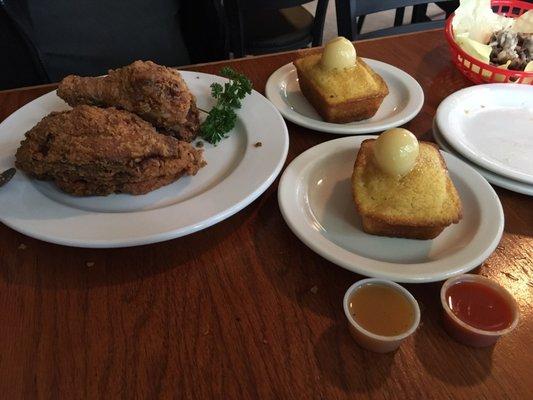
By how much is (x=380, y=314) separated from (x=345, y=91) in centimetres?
78

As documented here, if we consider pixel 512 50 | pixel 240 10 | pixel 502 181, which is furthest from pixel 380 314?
pixel 240 10

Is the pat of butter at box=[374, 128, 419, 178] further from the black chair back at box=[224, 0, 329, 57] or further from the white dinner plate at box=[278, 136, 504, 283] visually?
the black chair back at box=[224, 0, 329, 57]

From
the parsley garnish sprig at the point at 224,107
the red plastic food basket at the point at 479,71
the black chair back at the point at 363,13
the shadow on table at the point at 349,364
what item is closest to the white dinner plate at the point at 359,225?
the shadow on table at the point at 349,364

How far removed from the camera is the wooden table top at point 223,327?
2.61 ft

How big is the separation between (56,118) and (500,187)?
3.89 feet

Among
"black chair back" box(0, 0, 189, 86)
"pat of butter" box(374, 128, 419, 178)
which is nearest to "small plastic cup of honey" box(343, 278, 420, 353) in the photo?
"pat of butter" box(374, 128, 419, 178)

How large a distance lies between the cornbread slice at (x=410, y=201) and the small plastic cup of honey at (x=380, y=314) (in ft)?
0.62

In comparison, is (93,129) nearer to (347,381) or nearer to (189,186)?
(189,186)

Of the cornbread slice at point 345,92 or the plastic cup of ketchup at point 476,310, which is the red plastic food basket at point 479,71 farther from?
the plastic cup of ketchup at point 476,310

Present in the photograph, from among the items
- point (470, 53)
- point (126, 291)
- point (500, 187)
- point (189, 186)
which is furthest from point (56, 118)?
point (470, 53)

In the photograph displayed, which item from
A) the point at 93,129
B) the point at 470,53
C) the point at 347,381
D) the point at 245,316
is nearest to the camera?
the point at 347,381

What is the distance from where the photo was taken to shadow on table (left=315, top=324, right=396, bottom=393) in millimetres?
800

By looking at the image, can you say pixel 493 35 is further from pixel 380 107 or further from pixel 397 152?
pixel 397 152

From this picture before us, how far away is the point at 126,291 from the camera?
954mm
